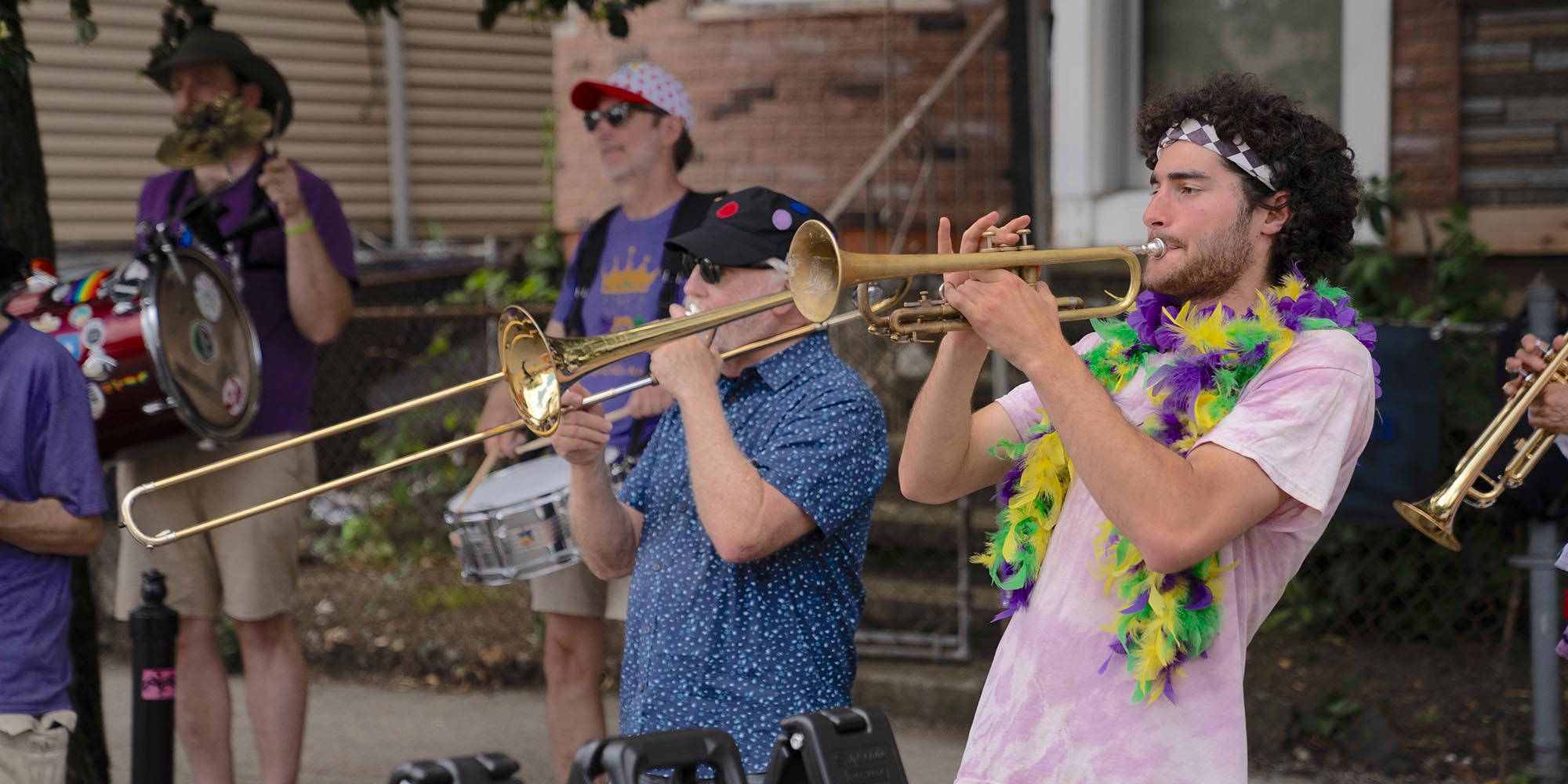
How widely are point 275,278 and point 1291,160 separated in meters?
3.31

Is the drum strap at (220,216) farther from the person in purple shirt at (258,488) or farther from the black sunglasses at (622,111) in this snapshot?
the black sunglasses at (622,111)

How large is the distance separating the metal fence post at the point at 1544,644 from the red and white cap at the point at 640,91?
2522 millimetres

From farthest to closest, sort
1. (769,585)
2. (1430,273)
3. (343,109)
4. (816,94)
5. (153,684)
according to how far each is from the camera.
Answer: (343,109) < (816,94) < (1430,273) < (153,684) < (769,585)

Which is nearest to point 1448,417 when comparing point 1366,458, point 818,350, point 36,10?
point 1366,458

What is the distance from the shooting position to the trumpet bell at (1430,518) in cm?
331

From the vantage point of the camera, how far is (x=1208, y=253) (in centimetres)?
238

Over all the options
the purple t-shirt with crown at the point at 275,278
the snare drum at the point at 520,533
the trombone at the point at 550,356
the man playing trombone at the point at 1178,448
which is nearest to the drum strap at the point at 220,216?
the purple t-shirt with crown at the point at 275,278

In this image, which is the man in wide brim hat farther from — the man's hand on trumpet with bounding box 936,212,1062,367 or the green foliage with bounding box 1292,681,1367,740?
the green foliage with bounding box 1292,681,1367,740

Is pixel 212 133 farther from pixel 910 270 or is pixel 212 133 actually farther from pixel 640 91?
pixel 910 270

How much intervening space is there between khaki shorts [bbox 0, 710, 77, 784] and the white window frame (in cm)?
450

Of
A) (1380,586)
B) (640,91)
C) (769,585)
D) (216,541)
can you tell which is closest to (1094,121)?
(1380,586)

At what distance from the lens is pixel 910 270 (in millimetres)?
2309

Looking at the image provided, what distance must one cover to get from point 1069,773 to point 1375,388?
72 centimetres

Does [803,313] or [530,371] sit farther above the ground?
[803,313]
